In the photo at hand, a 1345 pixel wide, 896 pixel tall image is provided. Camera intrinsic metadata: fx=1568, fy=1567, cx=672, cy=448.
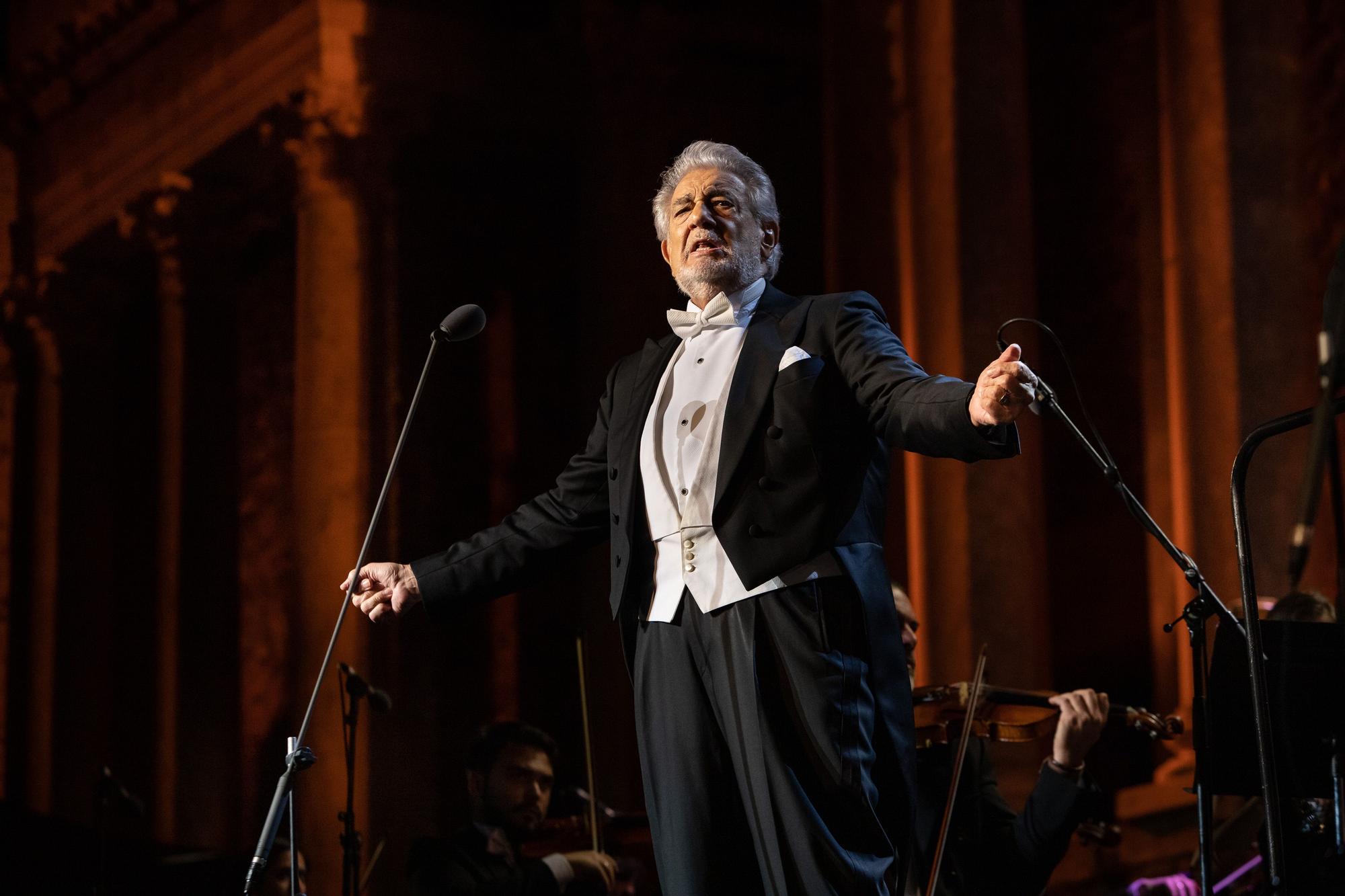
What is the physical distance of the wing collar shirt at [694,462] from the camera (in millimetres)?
2818

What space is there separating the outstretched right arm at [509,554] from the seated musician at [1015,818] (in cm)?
111

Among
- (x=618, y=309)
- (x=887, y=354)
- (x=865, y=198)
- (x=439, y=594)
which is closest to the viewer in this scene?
Result: (x=887, y=354)

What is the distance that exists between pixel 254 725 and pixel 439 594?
10569mm

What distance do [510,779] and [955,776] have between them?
70.2 inches

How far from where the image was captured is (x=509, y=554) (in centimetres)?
329

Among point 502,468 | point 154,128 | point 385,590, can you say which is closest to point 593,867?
point 385,590

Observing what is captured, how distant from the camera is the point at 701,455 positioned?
293 centimetres

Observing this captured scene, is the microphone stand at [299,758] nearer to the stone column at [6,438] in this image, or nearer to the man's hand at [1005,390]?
the man's hand at [1005,390]

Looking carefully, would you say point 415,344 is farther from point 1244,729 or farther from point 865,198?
point 1244,729

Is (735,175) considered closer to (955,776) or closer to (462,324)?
(462,324)

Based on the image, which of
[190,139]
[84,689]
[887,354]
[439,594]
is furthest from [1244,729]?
[84,689]

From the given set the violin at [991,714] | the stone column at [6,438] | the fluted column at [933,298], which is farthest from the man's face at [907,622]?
the stone column at [6,438]

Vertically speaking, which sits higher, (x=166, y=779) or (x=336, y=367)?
(x=336, y=367)

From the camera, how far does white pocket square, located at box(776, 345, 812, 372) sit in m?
2.94
